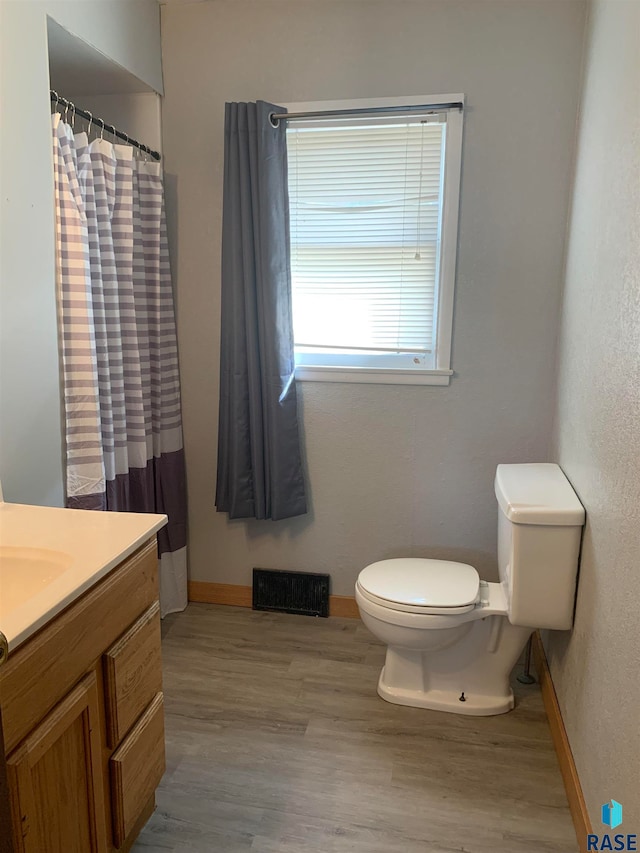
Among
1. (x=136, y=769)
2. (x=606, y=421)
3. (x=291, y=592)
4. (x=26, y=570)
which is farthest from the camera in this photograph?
(x=291, y=592)

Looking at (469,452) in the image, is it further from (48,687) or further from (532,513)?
(48,687)

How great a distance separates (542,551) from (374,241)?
135 centimetres

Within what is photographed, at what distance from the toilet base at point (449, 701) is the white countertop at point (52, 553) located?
1.16 meters

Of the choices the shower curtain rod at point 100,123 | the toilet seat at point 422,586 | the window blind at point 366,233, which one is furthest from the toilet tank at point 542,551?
the shower curtain rod at point 100,123

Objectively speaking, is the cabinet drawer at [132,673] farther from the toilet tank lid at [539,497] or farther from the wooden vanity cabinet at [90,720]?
the toilet tank lid at [539,497]

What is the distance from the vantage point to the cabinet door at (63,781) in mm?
1060

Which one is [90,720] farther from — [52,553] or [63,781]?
[52,553]

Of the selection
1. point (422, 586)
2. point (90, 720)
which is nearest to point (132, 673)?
point (90, 720)

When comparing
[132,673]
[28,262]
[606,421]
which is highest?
[28,262]

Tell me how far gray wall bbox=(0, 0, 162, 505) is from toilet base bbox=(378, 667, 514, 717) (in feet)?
4.36

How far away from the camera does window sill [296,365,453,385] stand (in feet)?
8.21

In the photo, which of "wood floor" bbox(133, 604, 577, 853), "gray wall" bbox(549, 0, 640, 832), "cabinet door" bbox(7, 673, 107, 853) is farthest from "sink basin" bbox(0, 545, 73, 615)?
"gray wall" bbox(549, 0, 640, 832)

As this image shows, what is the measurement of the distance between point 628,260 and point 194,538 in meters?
2.11

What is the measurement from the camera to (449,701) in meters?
2.16
